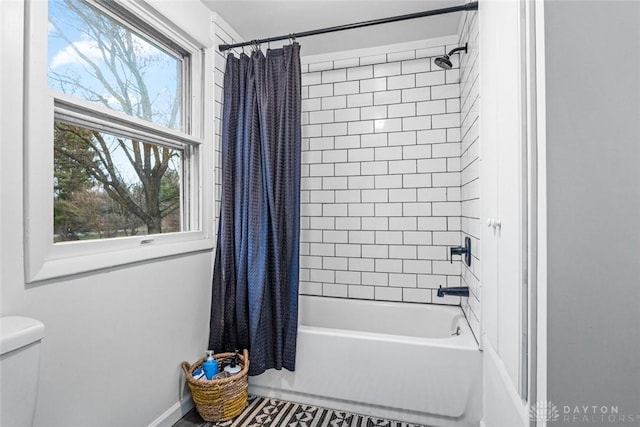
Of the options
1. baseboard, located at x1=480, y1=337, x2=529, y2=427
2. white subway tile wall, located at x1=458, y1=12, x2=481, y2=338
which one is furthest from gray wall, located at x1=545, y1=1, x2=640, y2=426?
white subway tile wall, located at x1=458, y1=12, x2=481, y2=338

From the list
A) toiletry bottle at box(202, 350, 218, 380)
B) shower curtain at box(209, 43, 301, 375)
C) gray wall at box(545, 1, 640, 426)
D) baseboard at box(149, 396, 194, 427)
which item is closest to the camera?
gray wall at box(545, 1, 640, 426)

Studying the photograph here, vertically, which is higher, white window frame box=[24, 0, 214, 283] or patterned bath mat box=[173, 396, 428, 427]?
white window frame box=[24, 0, 214, 283]

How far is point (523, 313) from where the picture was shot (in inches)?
35.3

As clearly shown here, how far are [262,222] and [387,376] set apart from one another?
115 centimetres

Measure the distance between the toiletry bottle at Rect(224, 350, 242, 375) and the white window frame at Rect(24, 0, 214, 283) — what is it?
71 centimetres

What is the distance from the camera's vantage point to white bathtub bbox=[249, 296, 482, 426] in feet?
5.36

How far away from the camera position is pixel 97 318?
1.28 m

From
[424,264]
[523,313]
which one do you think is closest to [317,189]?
[424,264]

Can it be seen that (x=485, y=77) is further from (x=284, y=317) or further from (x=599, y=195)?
(x=284, y=317)

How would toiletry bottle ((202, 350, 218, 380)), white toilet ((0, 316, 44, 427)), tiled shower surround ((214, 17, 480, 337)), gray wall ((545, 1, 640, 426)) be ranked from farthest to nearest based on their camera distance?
tiled shower surround ((214, 17, 480, 337)) → toiletry bottle ((202, 350, 218, 380)) → white toilet ((0, 316, 44, 427)) → gray wall ((545, 1, 640, 426))

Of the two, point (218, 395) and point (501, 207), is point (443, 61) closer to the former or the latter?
point (501, 207)

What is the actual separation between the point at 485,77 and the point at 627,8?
666 mm

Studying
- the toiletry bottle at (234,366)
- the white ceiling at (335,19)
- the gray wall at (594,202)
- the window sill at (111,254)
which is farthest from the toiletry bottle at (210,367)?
the white ceiling at (335,19)

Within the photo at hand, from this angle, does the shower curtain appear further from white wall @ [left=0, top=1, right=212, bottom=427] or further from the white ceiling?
the white ceiling
